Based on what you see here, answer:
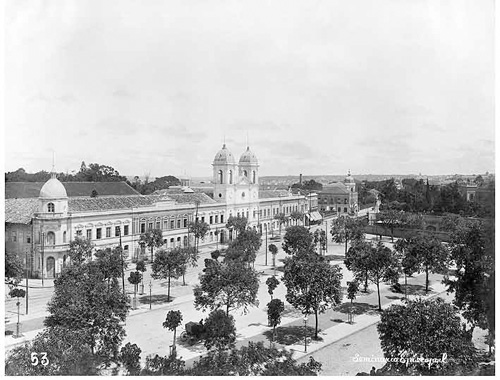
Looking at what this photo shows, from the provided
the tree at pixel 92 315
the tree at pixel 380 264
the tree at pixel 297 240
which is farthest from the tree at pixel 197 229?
the tree at pixel 92 315

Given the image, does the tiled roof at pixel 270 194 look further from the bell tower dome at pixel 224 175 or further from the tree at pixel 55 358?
the tree at pixel 55 358

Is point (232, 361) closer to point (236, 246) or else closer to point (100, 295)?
point (100, 295)

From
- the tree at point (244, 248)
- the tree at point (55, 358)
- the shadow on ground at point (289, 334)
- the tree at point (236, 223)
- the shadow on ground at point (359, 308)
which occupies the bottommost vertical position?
the shadow on ground at point (289, 334)

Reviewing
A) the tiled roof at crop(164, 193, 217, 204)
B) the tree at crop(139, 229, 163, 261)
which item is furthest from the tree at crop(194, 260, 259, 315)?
the tiled roof at crop(164, 193, 217, 204)

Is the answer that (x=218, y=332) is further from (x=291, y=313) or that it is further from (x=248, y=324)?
(x=291, y=313)

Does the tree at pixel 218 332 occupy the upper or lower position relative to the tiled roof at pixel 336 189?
lower

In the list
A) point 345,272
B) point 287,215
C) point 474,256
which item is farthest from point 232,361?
point 287,215

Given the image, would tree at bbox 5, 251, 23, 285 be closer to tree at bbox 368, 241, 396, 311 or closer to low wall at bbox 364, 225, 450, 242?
tree at bbox 368, 241, 396, 311
